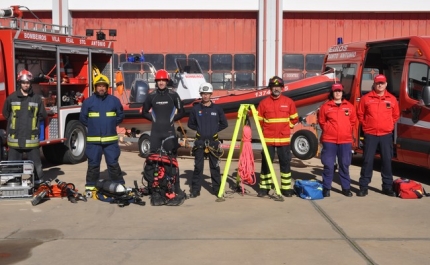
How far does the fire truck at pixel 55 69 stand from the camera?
9.95 metres

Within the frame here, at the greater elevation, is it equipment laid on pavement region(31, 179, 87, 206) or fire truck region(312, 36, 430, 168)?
fire truck region(312, 36, 430, 168)

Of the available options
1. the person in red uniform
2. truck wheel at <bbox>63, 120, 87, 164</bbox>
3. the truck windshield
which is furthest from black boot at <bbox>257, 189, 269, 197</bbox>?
truck wheel at <bbox>63, 120, 87, 164</bbox>

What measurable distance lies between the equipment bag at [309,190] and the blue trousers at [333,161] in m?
0.17

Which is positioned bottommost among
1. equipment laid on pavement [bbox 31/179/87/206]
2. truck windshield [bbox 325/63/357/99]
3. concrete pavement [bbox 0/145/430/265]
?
concrete pavement [bbox 0/145/430/265]

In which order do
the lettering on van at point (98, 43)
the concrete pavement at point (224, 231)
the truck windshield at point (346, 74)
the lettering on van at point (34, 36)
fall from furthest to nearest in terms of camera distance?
the lettering on van at point (98, 43) → the truck windshield at point (346, 74) → the lettering on van at point (34, 36) → the concrete pavement at point (224, 231)

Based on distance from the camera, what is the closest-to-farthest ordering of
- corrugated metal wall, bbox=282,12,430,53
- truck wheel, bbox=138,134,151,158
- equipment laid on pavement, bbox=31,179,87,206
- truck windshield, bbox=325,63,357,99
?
equipment laid on pavement, bbox=31,179,87,206
truck windshield, bbox=325,63,357,99
truck wheel, bbox=138,134,151,158
corrugated metal wall, bbox=282,12,430,53

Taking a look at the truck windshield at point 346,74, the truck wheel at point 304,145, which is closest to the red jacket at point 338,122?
the truck windshield at point 346,74

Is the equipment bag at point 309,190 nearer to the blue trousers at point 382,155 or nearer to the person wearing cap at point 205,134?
the blue trousers at point 382,155

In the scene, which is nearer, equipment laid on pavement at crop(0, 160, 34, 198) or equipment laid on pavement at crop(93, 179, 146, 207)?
equipment laid on pavement at crop(93, 179, 146, 207)

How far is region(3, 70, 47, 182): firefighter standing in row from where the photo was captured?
29.1ft

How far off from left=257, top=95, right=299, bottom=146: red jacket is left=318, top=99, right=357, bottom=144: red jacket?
465 millimetres

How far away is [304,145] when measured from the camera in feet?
39.3

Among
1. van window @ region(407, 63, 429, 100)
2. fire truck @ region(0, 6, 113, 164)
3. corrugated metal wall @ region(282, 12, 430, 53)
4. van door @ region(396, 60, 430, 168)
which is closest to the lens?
van door @ region(396, 60, 430, 168)

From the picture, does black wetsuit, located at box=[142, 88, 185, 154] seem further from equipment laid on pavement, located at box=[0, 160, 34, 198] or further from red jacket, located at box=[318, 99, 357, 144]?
red jacket, located at box=[318, 99, 357, 144]
